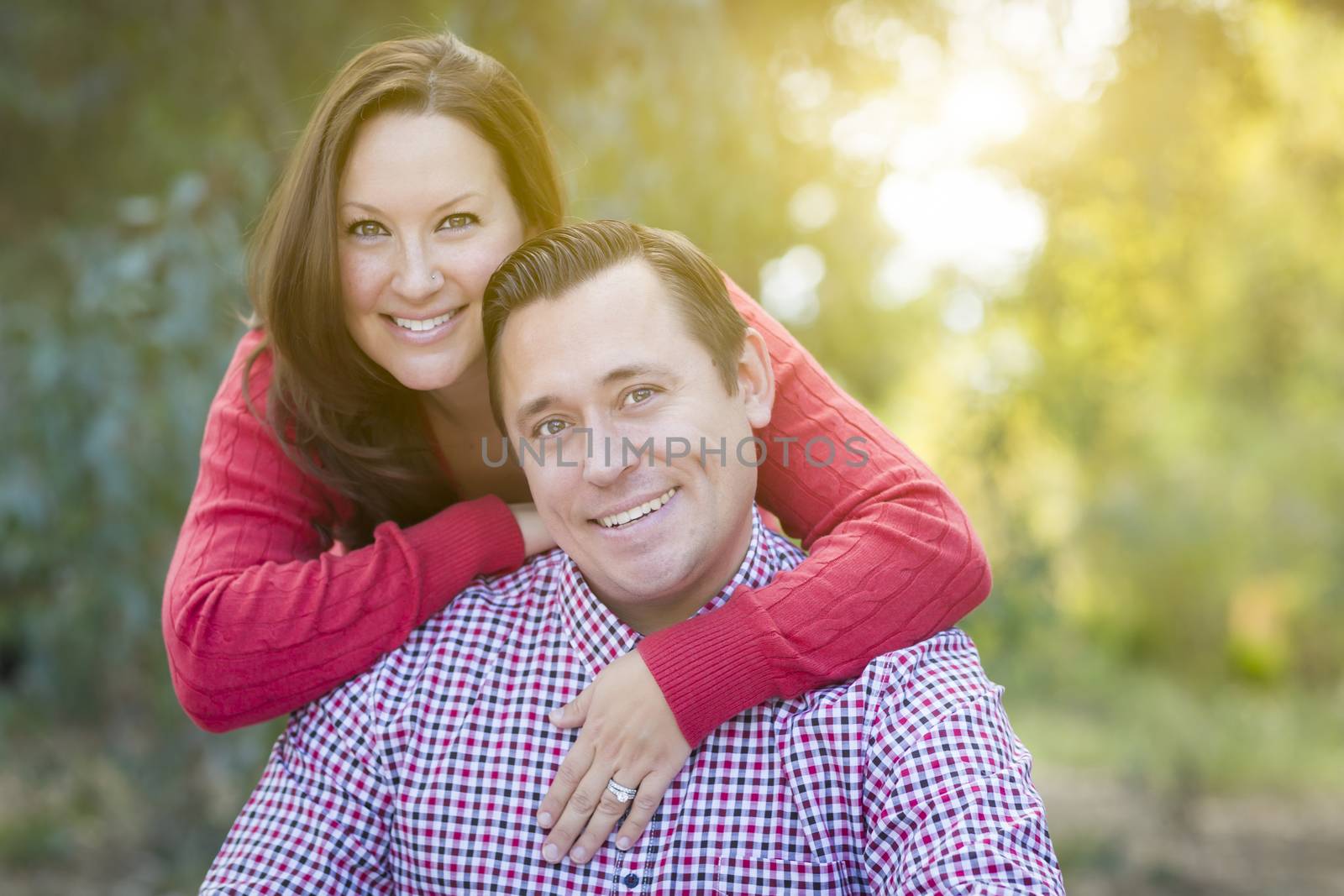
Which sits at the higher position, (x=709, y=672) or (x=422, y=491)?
(x=422, y=491)

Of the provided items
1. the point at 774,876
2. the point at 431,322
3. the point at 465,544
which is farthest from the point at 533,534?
the point at 774,876

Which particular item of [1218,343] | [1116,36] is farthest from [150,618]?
[1218,343]

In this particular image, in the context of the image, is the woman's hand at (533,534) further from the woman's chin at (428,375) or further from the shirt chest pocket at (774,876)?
the shirt chest pocket at (774,876)

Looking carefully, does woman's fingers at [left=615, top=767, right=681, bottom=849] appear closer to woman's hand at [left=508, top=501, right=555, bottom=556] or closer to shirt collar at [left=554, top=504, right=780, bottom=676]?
shirt collar at [left=554, top=504, right=780, bottom=676]

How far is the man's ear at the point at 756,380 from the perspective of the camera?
1.65 m

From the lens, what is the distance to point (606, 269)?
1.53 metres

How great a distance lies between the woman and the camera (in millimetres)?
1462

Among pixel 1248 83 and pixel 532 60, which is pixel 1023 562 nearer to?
pixel 1248 83

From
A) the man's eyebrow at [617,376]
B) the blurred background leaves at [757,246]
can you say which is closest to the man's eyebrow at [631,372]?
the man's eyebrow at [617,376]

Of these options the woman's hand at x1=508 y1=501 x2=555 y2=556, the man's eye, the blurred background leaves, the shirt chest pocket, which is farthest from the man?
the blurred background leaves

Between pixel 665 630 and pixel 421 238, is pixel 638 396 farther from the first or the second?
pixel 421 238

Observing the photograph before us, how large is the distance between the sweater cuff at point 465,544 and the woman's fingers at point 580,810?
0.36m

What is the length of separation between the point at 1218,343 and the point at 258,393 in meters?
7.33

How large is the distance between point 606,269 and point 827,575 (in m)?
0.48
